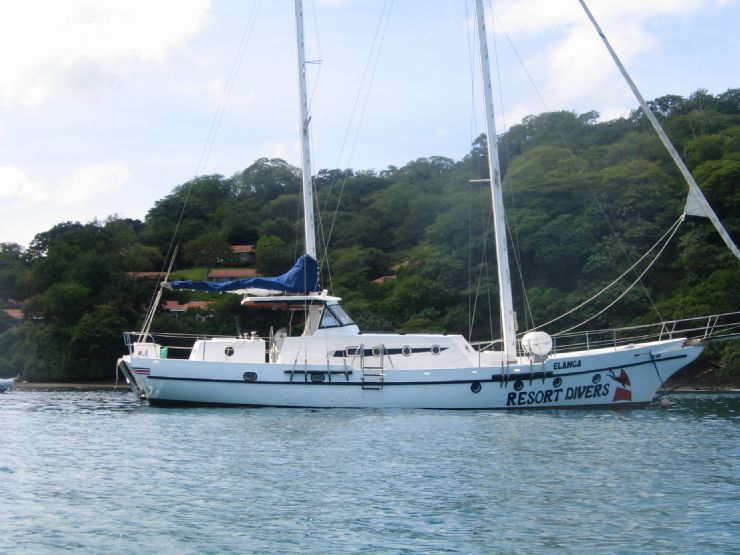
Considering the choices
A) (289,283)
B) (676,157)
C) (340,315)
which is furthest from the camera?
(340,315)

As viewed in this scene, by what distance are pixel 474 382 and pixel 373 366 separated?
3284mm

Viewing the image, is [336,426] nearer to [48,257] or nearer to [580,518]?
[580,518]

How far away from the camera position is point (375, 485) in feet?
56.3

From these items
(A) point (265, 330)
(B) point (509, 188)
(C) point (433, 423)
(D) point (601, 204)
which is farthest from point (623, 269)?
(C) point (433, 423)

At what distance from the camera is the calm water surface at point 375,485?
43.8 feet

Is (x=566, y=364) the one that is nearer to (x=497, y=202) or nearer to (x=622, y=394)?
(x=622, y=394)

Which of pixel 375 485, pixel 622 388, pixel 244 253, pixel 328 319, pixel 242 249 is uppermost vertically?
pixel 242 249

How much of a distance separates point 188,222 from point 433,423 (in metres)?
68.6

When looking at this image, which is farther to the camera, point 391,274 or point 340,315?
point 391,274

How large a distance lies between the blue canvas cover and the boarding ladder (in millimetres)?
3124

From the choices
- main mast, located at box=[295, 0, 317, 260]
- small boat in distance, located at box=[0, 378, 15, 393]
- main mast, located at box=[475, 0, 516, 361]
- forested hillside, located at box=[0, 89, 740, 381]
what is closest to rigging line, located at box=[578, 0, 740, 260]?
main mast, located at box=[475, 0, 516, 361]

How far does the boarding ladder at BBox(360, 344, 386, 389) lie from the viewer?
2925 cm

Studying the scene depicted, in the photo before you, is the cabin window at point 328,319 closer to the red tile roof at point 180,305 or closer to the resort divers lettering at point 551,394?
the resort divers lettering at point 551,394

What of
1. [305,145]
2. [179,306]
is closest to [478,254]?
[179,306]
